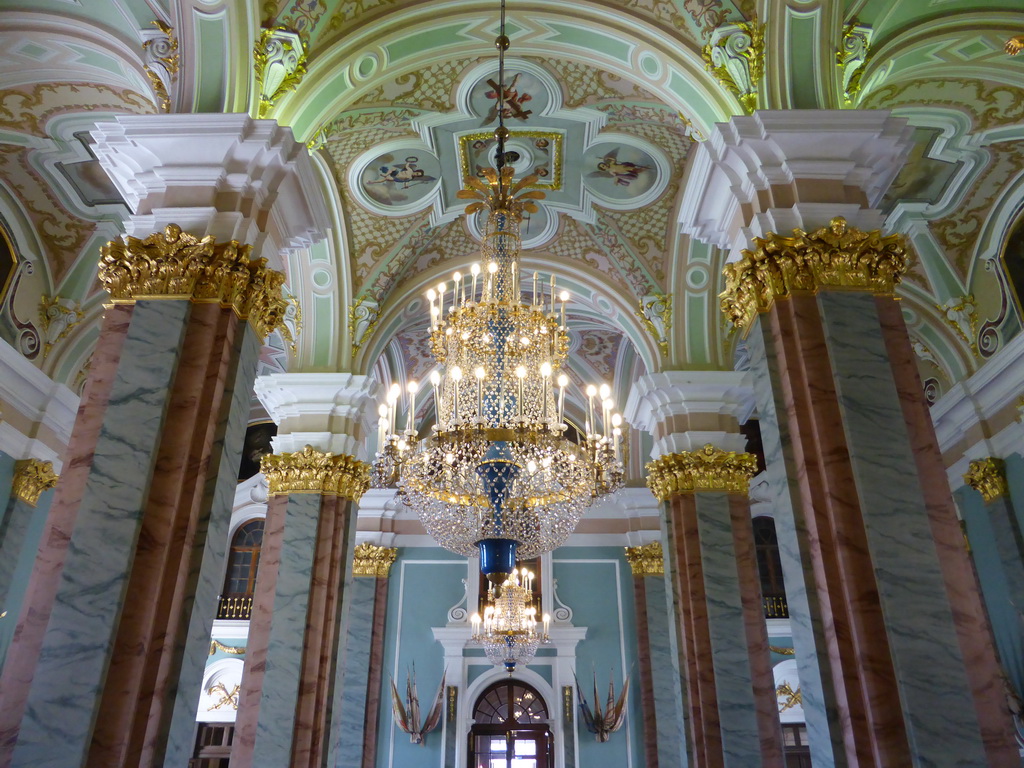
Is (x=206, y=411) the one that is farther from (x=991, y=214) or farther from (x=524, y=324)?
(x=991, y=214)

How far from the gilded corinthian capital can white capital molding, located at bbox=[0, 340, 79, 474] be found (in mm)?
5026

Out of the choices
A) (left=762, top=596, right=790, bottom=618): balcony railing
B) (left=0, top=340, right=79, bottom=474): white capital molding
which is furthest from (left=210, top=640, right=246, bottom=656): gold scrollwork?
(left=762, top=596, right=790, bottom=618): balcony railing

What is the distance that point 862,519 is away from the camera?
160 inches

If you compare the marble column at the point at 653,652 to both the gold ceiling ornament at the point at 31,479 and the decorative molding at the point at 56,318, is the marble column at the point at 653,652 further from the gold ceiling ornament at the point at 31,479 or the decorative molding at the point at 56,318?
the decorative molding at the point at 56,318

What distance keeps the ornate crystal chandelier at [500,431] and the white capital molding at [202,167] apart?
1.98 meters

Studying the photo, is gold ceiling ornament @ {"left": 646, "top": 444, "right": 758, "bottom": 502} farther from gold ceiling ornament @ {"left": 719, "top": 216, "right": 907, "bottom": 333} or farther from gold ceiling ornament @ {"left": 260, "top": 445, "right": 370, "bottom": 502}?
gold ceiling ornament @ {"left": 719, "top": 216, "right": 907, "bottom": 333}

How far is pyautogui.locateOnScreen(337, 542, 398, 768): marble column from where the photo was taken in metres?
11.2

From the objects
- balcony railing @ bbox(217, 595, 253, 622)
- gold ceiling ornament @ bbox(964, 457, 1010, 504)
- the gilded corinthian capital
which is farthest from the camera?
balcony railing @ bbox(217, 595, 253, 622)

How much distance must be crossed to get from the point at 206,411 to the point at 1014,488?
891 centimetres

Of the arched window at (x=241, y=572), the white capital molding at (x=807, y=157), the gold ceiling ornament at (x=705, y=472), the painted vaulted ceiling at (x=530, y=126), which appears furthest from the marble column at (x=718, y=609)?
the arched window at (x=241, y=572)

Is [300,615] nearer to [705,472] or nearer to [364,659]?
[705,472]

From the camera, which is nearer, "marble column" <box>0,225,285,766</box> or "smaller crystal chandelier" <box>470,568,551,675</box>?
"marble column" <box>0,225,285,766</box>

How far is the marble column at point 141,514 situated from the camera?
367 centimetres

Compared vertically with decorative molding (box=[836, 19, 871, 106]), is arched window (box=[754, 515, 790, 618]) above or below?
below
